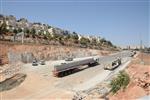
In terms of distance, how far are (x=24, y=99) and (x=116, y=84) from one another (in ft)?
42.2

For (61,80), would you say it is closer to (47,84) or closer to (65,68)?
(47,84)

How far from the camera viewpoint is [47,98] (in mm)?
37906

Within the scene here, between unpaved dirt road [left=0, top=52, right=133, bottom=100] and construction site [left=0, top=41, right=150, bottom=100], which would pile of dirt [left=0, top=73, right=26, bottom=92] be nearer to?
construction site [left=0, top=41, right=150, bottom=100]

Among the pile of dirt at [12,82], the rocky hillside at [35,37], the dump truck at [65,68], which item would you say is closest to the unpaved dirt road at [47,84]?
the pile of dirt at [12,82]

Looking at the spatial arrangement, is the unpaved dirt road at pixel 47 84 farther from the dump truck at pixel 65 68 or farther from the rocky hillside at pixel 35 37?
the rocky hillside at pixel 35 37

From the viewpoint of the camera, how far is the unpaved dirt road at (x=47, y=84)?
39.9 m

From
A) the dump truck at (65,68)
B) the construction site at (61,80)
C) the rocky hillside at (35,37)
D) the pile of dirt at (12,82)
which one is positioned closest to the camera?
the construction site at (61,80)

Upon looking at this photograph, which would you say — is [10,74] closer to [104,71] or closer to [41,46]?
[104,71]

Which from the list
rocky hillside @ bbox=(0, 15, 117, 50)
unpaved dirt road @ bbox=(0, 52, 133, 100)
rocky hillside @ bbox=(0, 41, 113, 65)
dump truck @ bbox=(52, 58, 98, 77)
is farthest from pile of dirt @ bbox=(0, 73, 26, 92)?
rocky hillside @ bbox=(0, 15, 117, 50)

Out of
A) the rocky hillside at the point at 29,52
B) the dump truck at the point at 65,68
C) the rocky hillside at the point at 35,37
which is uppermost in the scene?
the rocky hillside at the point at 35,37

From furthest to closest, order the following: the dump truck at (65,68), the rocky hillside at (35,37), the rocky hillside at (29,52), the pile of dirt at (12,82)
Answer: the rocky hillside at (35,37) < the rocky hillside at (29,52) < the dump truck at (65,68) < the pile of dirt at (12,82)

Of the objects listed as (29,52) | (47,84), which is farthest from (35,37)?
(47,84)

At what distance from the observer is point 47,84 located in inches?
1836

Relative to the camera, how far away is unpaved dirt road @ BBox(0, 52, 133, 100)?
131 ft
